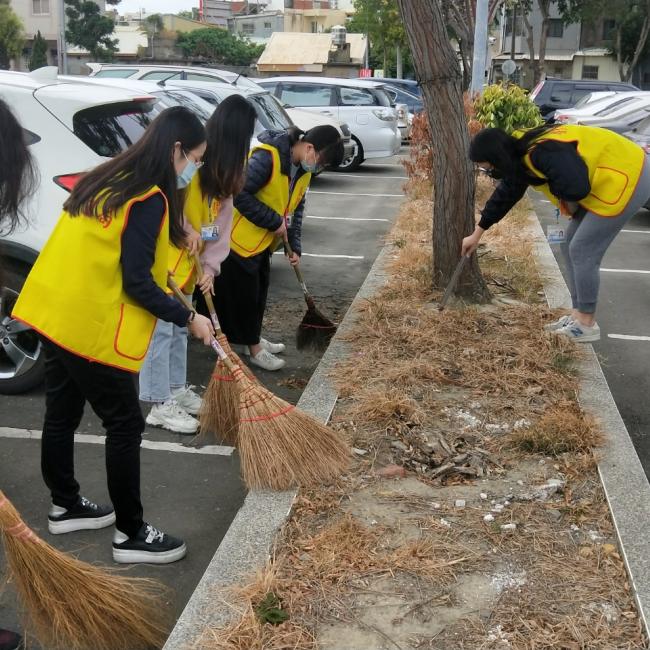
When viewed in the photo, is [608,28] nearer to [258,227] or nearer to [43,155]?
[258,227]

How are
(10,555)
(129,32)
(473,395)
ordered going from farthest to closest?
(129,32) < (473,395) < (10,555)

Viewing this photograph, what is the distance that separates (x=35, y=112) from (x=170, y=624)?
3.17 m

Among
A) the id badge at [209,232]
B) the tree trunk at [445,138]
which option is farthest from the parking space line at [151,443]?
the tree trunk at [445,138]

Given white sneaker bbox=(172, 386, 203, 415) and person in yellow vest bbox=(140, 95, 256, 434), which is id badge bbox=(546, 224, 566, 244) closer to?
person in yellow vest bbox=(140, 95, 256, 434)

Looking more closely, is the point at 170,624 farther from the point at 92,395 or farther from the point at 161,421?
the point at 161,421

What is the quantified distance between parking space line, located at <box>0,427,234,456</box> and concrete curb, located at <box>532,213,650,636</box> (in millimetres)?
1936

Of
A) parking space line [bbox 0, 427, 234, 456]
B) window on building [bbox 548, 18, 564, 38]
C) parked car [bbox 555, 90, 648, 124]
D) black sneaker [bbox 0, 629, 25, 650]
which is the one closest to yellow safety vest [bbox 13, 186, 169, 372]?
black sneaker [bbox 0, 629, 25, 650]

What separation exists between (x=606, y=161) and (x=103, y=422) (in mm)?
3539

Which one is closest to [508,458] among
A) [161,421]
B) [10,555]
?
[161,421]

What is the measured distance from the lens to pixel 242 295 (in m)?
5.53

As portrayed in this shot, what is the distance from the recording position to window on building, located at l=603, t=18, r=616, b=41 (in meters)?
54.9

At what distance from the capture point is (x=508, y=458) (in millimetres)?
4137

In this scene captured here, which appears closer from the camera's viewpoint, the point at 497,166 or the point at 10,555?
the point at 10,555

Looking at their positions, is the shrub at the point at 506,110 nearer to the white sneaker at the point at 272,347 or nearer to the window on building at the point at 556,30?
the white sneaker at the point at 272,347
